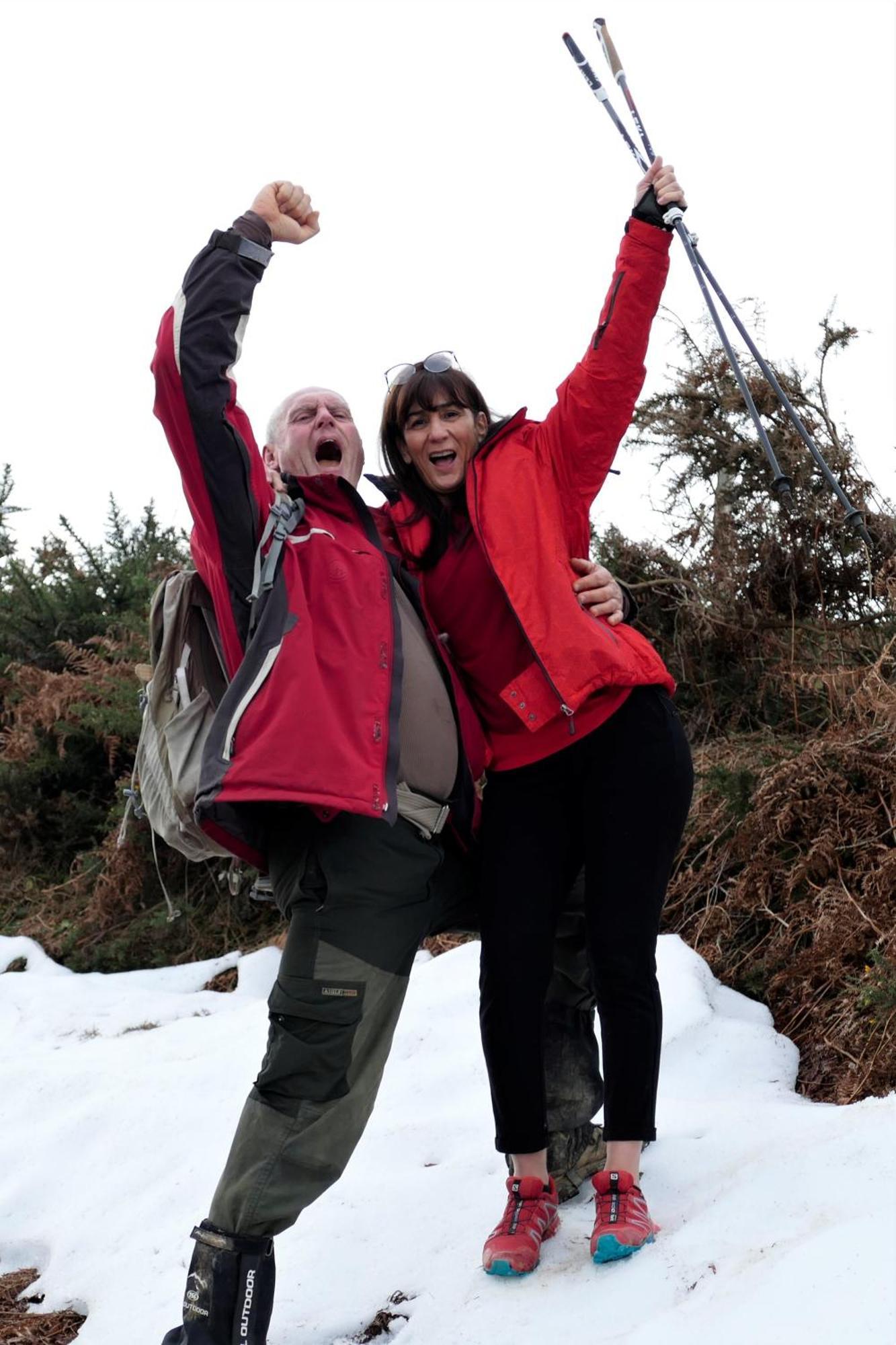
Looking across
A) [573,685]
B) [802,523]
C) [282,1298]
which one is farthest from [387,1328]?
[802,523]

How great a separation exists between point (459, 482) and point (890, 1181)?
1905 millimetres

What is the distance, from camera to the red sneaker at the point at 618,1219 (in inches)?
105

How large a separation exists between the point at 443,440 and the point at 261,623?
788 mm

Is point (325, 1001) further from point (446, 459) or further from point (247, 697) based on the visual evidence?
point (446, 459)

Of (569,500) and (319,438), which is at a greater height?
(319,438)

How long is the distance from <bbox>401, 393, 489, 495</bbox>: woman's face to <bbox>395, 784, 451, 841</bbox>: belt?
2.78 feet

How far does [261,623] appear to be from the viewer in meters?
2.63

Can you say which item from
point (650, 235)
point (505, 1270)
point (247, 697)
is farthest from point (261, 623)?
point (505, 1270)

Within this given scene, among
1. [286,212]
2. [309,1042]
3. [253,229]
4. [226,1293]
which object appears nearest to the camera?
[226,1293]


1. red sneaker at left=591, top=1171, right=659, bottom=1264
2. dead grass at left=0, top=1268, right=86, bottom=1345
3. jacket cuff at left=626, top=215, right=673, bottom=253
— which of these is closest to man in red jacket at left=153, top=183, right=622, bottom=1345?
red sneaker at left=591, top=1171, right=659, bottom=1264

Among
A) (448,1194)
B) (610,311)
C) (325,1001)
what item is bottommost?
(448,1194)

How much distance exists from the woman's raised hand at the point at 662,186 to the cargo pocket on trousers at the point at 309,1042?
6.44 feet

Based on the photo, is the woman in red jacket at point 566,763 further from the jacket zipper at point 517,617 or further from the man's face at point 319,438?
the man's face at point 319,438

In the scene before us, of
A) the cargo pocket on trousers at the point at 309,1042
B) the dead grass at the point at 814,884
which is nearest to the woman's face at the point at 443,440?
the cargo pocket on trousers at the point at 309,1042
